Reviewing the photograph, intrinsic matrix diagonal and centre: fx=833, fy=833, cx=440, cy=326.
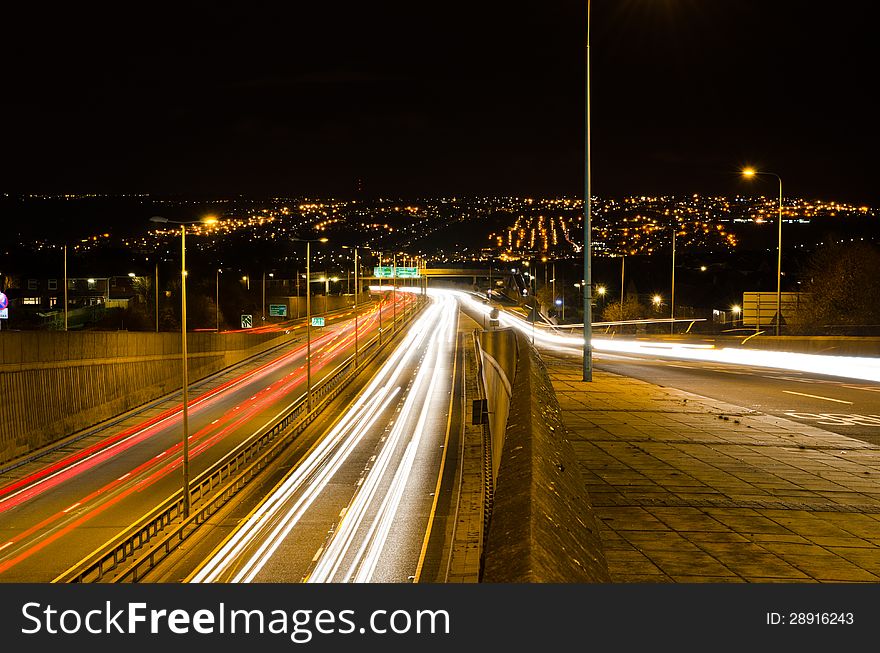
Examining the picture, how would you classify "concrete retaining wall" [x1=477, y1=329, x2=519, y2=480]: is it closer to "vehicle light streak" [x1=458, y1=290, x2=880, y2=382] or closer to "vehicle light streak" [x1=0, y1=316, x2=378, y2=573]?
"vehicle light streak" [x1=458, y1=290, x2=880, y2=382]

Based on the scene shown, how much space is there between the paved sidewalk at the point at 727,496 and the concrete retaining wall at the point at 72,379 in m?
27.6

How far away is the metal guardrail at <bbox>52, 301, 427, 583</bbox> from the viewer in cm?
1808

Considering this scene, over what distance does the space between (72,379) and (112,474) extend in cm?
940

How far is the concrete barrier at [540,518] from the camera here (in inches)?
178

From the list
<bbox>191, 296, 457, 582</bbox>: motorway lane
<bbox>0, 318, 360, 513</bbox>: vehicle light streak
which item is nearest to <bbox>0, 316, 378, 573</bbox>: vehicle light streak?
<bbox>0, 318, 360, 513</bbox>: vehicle light streak

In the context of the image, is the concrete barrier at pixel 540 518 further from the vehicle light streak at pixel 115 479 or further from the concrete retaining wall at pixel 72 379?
the concrete retaining wall at pixel 72 379

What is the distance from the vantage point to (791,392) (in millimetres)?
19609

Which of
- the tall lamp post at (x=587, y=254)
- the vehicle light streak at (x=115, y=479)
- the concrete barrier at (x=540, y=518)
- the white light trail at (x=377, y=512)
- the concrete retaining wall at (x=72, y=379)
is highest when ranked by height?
the tall lamp post at (x=587, y=254)

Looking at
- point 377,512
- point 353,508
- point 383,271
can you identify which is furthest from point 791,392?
point 383,271

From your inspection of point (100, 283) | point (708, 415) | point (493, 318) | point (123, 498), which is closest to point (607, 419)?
point (708, 415)

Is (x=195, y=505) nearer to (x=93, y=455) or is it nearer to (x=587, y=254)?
(x=93, y=455)

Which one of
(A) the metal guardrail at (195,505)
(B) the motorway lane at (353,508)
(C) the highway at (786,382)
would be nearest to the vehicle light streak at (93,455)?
(A) the metal guardrail at (195,505)

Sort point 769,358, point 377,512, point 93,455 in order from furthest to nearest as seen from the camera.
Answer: point 93,455 < point 769,358 < point 377,512

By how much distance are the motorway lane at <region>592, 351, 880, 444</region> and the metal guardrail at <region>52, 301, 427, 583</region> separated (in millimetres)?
13355
